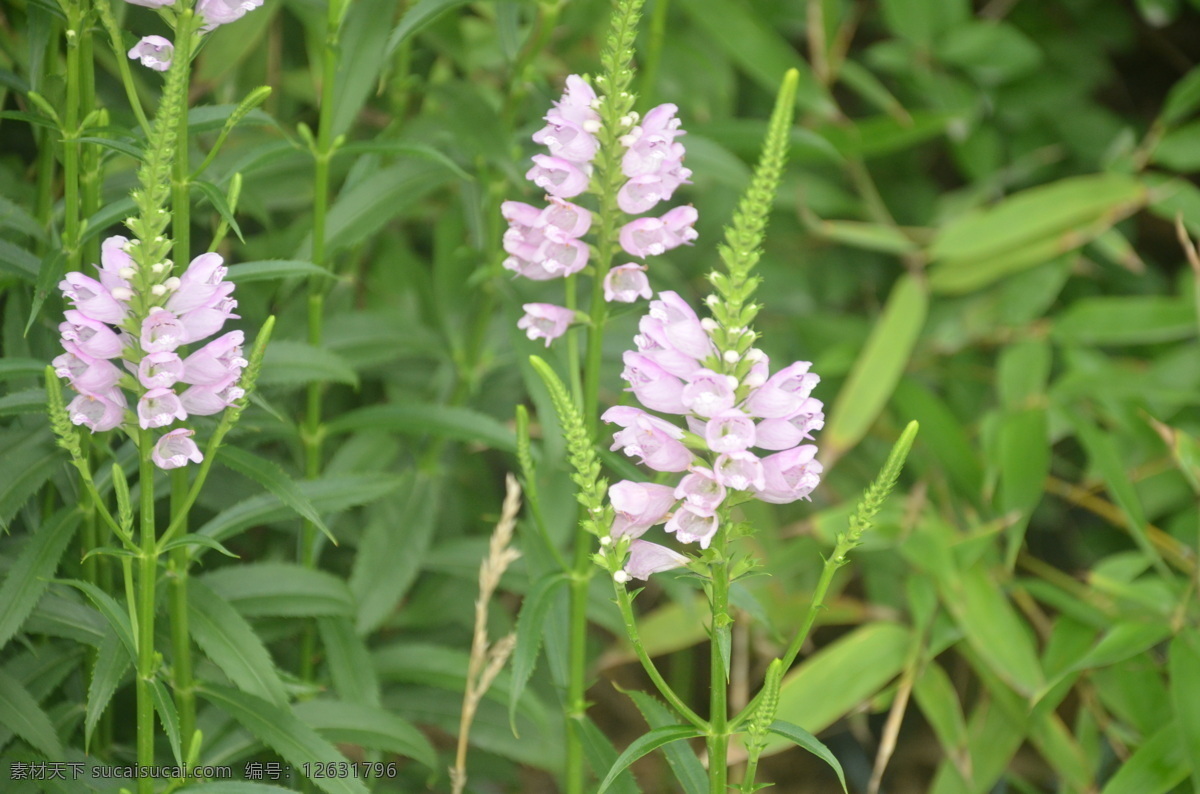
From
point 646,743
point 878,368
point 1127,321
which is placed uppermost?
point 1127,321

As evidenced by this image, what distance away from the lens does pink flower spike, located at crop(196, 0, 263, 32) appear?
108cm

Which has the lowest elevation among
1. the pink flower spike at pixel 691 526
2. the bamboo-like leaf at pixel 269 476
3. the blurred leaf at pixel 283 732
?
the blurred leaf at pixel 283 732

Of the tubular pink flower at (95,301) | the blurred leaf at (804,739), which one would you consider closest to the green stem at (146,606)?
the tubular pink flower at (95,301)

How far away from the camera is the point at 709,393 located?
35.6 inches

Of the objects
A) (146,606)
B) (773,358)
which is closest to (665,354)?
(146,606)

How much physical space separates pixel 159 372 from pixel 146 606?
24 centimetres

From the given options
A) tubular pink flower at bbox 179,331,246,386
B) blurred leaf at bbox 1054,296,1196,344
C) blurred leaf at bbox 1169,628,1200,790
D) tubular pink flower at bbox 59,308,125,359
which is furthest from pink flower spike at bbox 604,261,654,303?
blurred leaf at bbox 1054,296,1196,344

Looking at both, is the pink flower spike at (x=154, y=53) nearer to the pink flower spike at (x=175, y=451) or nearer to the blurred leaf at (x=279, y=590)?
the pink flower spike at (x=175, y=451)

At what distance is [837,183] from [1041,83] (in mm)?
516

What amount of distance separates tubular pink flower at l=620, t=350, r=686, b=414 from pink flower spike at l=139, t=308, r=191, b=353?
0.41 m

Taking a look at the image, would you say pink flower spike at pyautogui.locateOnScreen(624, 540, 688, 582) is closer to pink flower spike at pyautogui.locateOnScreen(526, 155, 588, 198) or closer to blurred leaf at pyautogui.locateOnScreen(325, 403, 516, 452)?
pink flower spike at pyautogui.locateOnScreen(526, 155, 588, 198)

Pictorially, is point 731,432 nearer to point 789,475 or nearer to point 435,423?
point 789,475

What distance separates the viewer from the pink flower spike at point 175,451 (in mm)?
997

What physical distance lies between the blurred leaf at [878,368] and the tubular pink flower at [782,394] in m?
1.13
